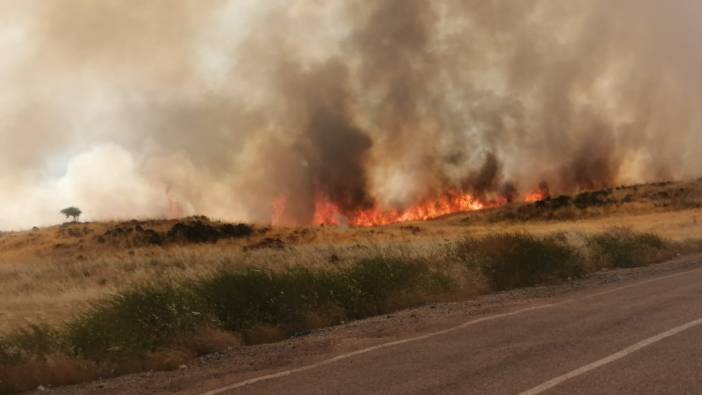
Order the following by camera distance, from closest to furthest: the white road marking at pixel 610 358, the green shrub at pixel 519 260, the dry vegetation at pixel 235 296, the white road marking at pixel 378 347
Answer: the white road marking at pixel 610 358 < the white road marking at pixel 378 347 < the dry vegetation at pixel 235 296 < the green shrub at pixel 519 260

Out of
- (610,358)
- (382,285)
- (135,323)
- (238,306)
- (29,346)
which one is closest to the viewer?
(610,358)

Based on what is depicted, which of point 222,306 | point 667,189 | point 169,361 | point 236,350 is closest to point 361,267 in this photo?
point 222,306

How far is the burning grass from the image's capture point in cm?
846

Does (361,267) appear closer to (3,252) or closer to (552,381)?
(552,381)

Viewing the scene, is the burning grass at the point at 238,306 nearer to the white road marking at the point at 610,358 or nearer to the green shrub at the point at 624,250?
the green shrub at the point at 624,250

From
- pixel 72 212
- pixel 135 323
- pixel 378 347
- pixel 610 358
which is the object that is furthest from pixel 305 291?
pixel 72 212

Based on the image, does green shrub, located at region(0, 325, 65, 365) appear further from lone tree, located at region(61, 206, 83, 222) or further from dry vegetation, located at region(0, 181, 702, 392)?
lone tree, located at region(61, 206, 83, 222)

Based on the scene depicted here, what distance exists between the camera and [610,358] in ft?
22.7

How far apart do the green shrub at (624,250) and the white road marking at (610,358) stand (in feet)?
35.2

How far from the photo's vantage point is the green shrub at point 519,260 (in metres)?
15.3

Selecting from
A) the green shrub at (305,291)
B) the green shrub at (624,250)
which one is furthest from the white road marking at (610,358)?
the green shrub at (624,250)

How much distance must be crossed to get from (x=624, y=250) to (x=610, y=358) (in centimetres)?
1458

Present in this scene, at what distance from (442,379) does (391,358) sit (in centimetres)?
123

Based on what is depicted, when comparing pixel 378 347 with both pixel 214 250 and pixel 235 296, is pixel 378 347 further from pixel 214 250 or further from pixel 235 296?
pixel 214 250
